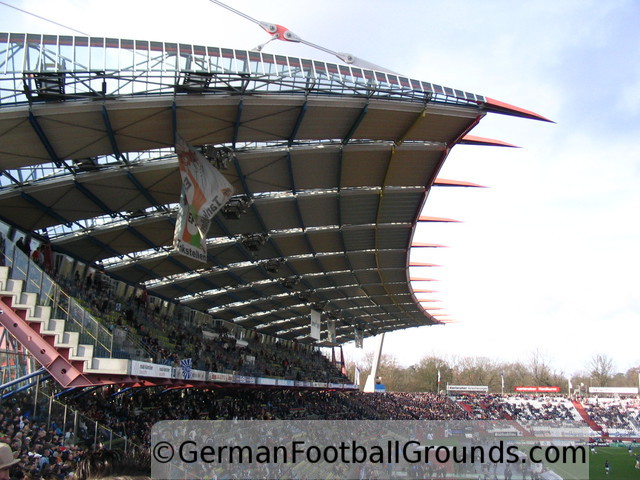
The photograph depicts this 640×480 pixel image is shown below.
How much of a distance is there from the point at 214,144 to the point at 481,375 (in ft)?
395

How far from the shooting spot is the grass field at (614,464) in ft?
126

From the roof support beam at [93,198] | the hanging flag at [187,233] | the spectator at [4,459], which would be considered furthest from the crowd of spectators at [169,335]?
the spectator at [4,459]

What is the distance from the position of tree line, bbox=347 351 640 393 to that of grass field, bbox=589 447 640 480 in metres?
59.6

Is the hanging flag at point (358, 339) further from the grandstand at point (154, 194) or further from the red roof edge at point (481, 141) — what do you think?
the red roof edge at point (481, 141)

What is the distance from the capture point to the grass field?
38.5m

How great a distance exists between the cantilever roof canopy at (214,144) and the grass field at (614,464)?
72.5 ft

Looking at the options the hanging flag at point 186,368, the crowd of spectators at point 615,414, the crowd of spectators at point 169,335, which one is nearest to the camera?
the crowd of spectators at point 169,335

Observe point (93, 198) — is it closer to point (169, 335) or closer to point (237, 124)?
point (237, 124)

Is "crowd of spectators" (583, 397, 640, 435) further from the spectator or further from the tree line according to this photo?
the spectator

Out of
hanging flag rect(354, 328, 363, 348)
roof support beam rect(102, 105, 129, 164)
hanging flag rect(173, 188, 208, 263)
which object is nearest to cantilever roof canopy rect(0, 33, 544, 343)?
roof support beam rect(102, 105, 129, 164)

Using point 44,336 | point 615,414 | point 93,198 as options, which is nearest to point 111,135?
point 93,198

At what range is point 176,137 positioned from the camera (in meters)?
18.9

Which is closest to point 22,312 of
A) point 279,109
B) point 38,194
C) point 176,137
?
point 38,194

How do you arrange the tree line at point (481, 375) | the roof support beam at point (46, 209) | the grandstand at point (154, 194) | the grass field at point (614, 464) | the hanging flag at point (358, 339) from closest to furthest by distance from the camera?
the grandstand at point (154, 194) → the roof support beam at point (46, 209) → the grass field at point (614, 464) → the hanging flag at point (358, 339) → the tree line at point (481, 375)
